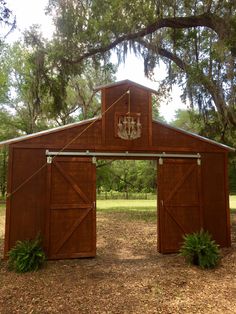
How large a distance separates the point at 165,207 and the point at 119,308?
13.4 feet

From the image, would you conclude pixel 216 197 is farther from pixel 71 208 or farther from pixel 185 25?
pixel 185 25

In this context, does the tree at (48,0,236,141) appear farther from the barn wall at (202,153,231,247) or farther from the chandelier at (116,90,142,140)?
the chandelier at (116,90,142,140)

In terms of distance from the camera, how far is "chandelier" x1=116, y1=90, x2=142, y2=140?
28.5 ft

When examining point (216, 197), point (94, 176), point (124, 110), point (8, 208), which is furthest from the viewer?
point (216, 197)

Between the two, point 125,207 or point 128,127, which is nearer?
point 128,127

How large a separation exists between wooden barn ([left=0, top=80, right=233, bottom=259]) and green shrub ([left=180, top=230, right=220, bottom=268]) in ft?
3.58

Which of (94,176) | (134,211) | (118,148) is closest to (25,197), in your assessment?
(94,176)

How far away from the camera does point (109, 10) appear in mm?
10508

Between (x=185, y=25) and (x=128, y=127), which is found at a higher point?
(x=185, y=25)

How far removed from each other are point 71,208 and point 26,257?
1689mm

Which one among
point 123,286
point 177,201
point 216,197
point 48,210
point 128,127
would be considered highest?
point 128,127

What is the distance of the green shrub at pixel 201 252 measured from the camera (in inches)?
288

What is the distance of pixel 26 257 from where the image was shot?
23.1ft

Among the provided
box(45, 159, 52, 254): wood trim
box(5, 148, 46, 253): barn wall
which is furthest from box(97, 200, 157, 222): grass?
box(5, 148, 46, 253): barn wall
